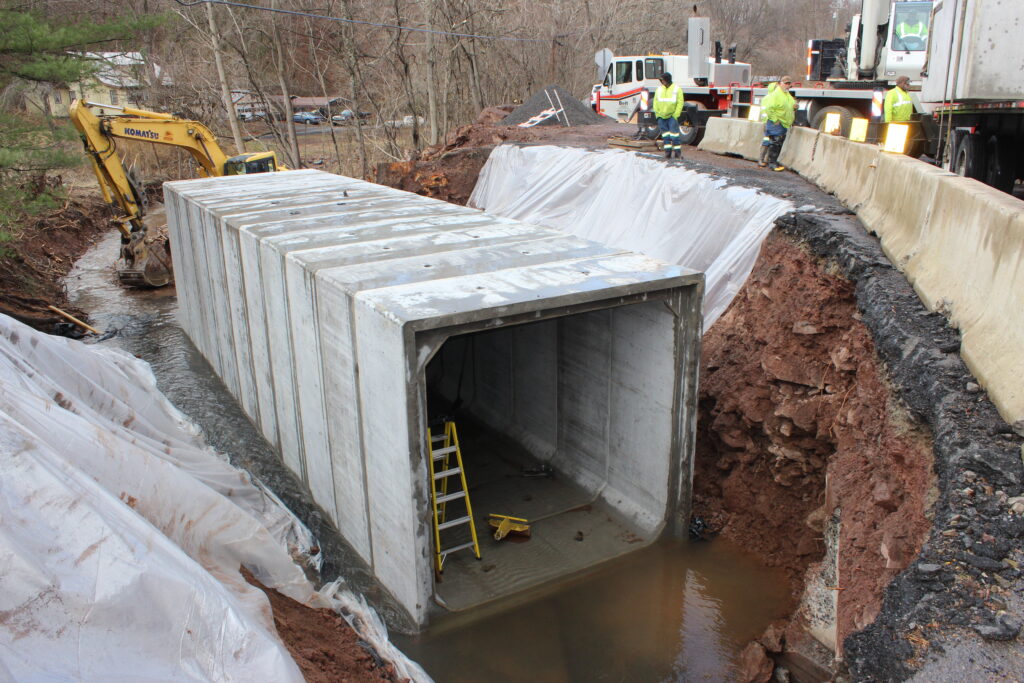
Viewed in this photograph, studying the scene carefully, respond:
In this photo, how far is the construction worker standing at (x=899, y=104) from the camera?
12477 millimetres

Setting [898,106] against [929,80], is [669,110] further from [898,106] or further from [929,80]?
[929,80]

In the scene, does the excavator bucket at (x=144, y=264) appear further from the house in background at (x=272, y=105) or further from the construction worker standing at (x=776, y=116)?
the construction worker standing at (x=776, y=116)

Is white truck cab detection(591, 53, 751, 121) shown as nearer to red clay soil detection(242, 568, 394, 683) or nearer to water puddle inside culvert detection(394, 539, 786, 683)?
water puddle inside culvert detection(394, 539, 786, 683)

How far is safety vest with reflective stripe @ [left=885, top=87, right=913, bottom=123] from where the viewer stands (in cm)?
1249

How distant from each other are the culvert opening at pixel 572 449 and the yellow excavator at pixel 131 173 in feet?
32.1

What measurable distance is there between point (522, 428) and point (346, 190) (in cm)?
562

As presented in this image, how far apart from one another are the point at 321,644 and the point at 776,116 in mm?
11589

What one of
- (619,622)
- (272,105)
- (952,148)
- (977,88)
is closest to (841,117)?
(952,148)

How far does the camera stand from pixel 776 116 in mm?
13531

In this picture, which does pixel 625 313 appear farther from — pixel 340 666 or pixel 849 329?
pixel 340 666

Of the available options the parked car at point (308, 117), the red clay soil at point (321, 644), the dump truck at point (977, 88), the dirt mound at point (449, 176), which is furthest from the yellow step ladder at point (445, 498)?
the parked car at point (308, 117)

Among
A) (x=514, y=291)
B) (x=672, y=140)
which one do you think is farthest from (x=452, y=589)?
(x=672, y=140)

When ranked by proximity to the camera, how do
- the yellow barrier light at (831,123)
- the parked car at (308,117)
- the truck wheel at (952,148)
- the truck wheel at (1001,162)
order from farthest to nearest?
the parked car at (308,117) < the yellow barrier light at (831,123) < the truck wheel at (952,148) < the truck wheel at (1001,162)

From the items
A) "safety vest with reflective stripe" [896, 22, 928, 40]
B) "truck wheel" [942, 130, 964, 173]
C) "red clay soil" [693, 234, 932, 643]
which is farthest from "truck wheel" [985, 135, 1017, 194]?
"safety vest with reflective stripe" [896, 22, 928, 40]
